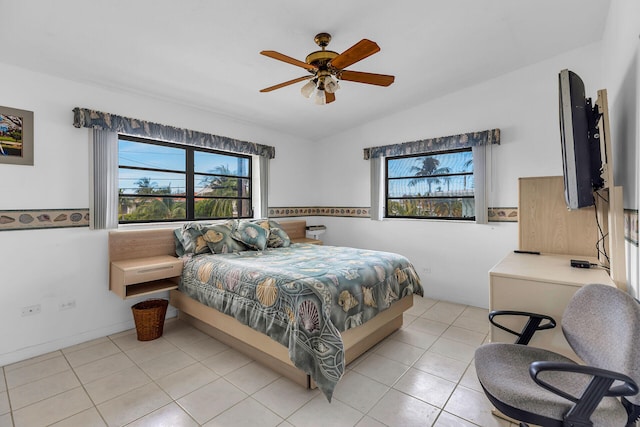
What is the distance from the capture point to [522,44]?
292cm

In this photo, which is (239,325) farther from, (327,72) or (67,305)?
(327,72)

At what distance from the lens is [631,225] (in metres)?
1.66

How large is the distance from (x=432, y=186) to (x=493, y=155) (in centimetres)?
87

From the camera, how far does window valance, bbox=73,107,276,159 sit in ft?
9.30

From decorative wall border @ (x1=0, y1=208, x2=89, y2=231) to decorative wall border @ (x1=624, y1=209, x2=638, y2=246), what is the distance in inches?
163

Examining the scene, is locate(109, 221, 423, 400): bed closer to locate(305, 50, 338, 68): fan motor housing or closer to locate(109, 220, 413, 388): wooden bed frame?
locate(109, 220, 413, 388): wooden bed frame

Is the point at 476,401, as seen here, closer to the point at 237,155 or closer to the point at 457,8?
the point at 457,8

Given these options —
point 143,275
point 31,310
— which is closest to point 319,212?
point 143,275

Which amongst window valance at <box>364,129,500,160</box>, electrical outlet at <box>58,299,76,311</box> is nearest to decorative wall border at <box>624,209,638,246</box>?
window valance at <box>364,129,500,160</box>

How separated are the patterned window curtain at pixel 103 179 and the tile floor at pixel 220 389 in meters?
1.20

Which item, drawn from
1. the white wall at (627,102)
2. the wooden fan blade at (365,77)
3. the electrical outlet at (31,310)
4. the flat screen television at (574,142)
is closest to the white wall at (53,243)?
the electrical outlet at (31,310)

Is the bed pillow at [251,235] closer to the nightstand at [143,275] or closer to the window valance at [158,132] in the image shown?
the nightstand at [143,275]

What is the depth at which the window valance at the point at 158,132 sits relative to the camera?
2.83m

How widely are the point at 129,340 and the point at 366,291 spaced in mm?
2379
